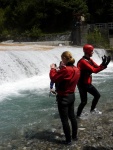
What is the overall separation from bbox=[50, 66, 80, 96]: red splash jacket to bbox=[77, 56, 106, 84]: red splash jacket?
121 centimetres

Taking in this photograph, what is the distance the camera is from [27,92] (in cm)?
1204

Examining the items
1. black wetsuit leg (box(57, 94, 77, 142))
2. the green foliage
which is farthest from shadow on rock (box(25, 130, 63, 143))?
the green foliage

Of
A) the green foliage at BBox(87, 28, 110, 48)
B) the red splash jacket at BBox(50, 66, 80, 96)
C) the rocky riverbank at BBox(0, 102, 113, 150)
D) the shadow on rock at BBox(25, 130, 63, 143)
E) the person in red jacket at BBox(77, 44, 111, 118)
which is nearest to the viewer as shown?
the red splash jacket at BBox(50, 66, 80, 96)

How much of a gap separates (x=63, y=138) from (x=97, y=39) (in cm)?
2451

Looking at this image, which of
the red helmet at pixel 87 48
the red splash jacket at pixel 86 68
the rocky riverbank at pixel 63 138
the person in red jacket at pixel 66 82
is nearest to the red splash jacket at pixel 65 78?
the person in red jacket at pixel 66 82

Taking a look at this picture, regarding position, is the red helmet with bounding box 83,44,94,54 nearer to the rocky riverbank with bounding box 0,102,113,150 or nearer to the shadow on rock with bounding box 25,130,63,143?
the rocky riverbank with bounding box 0,102,113,150

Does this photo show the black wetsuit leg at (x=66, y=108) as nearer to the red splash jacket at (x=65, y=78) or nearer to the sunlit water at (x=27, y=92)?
the red splash jacket at (x=65, y=78)

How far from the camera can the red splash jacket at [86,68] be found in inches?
276

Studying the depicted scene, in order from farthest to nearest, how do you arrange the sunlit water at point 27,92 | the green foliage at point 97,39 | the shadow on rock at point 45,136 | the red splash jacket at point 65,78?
1. the green foliage at point 97,39
2. the sunlit water at point 27,92
3. the shadow on rock at point 45,136
4. the red splash jacket at point 65,78

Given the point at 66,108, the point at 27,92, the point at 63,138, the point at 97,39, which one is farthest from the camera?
the point at 97,39

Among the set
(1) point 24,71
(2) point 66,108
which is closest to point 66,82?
(2) point 66,108

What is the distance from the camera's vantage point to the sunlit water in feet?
25.8

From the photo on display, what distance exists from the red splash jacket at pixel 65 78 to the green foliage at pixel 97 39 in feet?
81.4

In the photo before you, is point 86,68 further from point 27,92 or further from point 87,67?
point 27,92
